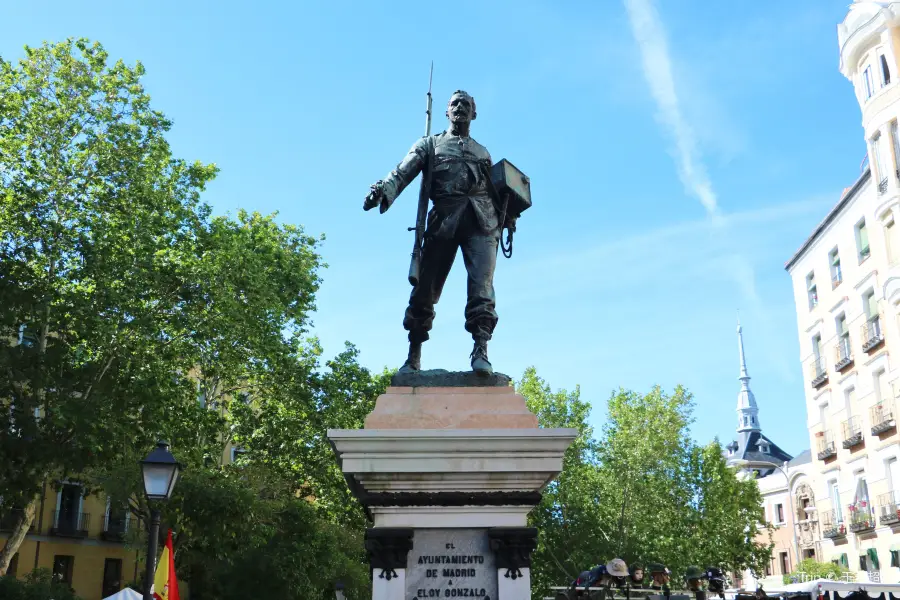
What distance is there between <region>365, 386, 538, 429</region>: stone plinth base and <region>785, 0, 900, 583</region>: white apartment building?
107 feet

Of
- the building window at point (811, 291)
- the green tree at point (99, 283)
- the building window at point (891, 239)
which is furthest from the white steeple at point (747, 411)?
the green tree at point (99, 283)

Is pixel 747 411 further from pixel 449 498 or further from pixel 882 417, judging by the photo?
pixel 449 498

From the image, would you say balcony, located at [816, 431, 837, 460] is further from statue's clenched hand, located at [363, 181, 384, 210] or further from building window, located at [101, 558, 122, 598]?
statue's clenched hand, located at [363, 181, 384, 210]

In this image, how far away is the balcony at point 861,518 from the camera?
37031mm

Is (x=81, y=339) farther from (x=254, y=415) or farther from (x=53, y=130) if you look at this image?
(x=254, y=415)

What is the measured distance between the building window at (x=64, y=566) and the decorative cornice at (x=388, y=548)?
38181 millimetres

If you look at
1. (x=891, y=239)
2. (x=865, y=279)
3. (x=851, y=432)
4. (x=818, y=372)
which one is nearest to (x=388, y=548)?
(x=891, y=239)

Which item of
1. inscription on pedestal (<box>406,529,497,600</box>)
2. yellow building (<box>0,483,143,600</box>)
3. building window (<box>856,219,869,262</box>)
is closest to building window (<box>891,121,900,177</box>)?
building window (<box>856,219,869,262</box>)

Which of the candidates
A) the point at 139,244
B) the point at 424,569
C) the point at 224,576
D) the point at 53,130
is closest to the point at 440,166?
the point at 424,569

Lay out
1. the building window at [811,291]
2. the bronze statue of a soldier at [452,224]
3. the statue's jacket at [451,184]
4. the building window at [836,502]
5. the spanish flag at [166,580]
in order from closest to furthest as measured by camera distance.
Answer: the bronze statue of a soldier at [452,224] → the statue's jacket at [451,184] → the spanish flag at [166,580] → the building window at [836,502] → the building window at [811,291]

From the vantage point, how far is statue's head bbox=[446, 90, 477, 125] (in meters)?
7.80

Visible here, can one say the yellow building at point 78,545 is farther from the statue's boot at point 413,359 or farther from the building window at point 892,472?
the statue's boot at point 413,359

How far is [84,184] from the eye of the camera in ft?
77.3

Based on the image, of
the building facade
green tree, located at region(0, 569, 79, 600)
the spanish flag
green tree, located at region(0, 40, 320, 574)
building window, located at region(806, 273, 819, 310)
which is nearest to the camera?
the spanish flag
